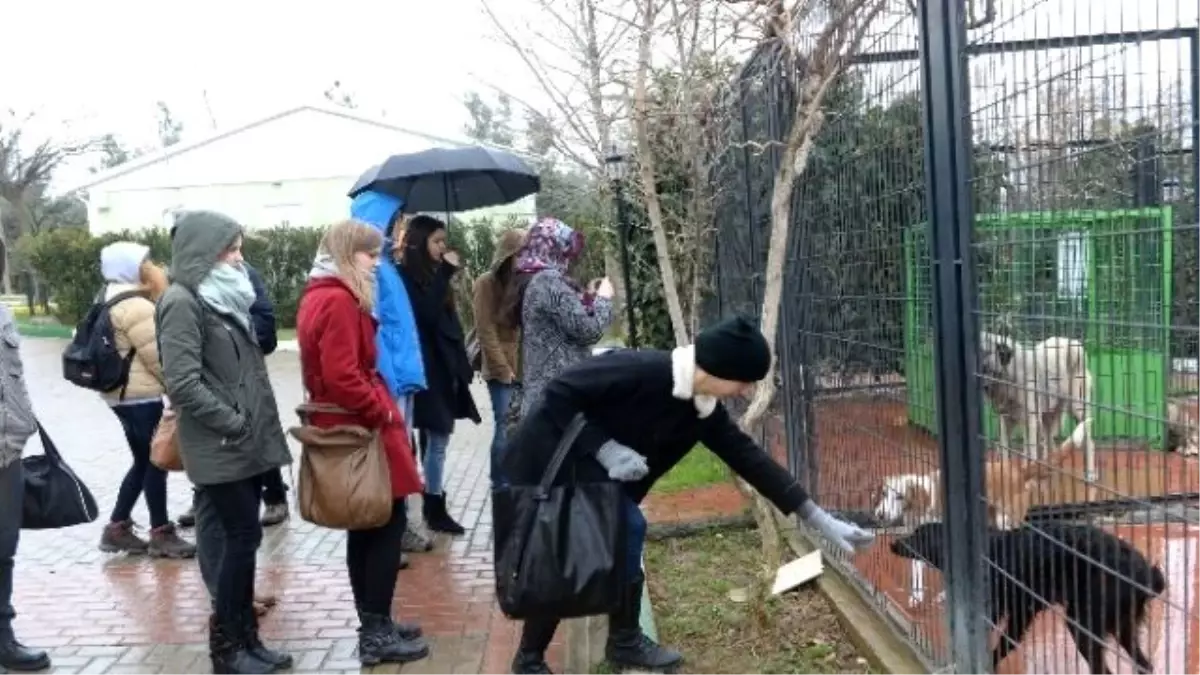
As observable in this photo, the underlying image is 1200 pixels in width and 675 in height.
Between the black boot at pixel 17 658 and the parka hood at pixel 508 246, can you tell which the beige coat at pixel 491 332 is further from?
the black boot at pixel 17 658

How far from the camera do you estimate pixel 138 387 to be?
21.4ft

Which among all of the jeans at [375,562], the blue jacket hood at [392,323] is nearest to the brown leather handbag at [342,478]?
the jeans at [375,562]

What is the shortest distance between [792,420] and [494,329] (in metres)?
1.80

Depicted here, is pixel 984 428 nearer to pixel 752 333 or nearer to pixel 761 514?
pixel 752 333

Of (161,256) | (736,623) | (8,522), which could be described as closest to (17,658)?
(8,522)

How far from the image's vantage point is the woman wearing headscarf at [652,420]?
3787 millimetres

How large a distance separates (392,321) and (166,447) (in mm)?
1399

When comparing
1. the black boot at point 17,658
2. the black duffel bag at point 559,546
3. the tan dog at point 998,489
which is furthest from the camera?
the black boot at point 17,658

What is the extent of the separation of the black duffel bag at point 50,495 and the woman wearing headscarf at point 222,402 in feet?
2.36

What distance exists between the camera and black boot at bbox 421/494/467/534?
6930 mm

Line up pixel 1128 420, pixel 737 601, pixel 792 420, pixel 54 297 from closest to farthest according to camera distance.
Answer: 1. pixel 1128 420
2. pixel 737 601
3. pixel 792 420
4. pixel 54 297

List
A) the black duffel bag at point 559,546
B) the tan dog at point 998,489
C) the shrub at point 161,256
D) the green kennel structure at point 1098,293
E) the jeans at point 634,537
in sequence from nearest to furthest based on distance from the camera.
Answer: the green kennel structure at point 1098,293 < the tan dog at point 998,489 < the black duffel bag at point 559,546 < the jeans at point 634,537 < the shrub at point 161,256

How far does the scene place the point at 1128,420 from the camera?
3.00m

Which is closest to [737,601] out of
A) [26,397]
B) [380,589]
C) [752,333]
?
[380,589]
